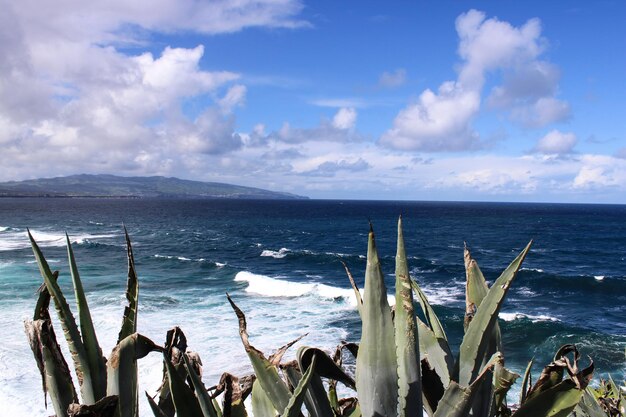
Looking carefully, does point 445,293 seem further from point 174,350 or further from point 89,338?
point 89,338

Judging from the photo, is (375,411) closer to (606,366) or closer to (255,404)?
(255,404)

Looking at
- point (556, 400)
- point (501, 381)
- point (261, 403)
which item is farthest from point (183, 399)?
point (556, 400)

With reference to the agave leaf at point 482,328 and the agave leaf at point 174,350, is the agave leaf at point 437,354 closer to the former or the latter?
the agave leaf at point 482,328

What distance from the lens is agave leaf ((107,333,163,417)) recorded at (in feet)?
5.36

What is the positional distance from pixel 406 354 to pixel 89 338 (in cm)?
102

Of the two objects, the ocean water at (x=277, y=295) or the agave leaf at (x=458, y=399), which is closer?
the agave leaf at (x=458, y=399)

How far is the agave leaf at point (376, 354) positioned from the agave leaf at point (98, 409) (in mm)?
767

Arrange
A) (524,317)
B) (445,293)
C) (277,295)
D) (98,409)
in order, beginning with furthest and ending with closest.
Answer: (445,293)
(277,295)
(524,317)
(98,409)

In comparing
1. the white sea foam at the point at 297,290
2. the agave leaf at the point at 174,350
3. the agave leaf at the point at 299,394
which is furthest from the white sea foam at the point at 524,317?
the agave leaf at the point at 299,394

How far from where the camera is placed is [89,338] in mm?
1605

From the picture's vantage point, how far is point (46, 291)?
→ 169 cm

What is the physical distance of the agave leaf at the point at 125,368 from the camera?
1.63m

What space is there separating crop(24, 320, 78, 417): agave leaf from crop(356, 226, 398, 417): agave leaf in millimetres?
954

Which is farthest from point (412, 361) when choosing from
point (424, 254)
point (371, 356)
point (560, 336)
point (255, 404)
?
point (424, 254)
